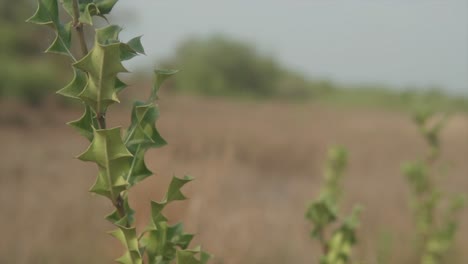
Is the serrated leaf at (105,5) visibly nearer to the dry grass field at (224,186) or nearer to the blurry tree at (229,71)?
the dry grass field at (224,186)

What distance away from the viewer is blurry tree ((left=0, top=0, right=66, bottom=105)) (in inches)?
458

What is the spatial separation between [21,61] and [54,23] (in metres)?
14.2

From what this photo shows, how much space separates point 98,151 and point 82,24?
0.14 meters

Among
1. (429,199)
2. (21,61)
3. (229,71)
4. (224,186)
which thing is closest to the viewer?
(429,199)

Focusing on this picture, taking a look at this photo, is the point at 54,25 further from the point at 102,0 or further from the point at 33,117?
the point at 33,117

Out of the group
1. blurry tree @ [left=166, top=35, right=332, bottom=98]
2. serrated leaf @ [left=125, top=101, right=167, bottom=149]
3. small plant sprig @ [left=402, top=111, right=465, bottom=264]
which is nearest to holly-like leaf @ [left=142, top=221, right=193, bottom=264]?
serrated leaf @ [left=125, top=101, right=167, bottom=149]

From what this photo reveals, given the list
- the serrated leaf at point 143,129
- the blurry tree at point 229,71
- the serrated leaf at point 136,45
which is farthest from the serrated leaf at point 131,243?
the blurry tree at point 229,71

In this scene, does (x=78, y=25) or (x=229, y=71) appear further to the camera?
(x=229, y=71)

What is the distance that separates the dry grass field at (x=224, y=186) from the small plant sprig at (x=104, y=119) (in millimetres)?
285

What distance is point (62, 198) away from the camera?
13.3 feet

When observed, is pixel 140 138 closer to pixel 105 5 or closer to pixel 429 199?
pixel 105 5

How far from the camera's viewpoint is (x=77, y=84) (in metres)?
0.58

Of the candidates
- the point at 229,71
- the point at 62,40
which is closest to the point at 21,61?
the point at 62,40

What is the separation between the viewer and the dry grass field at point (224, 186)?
2.93 meters
